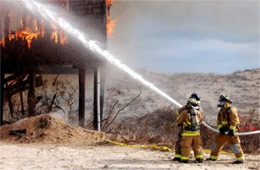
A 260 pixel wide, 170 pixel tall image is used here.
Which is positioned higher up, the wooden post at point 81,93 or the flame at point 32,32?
the flame at point 32,32

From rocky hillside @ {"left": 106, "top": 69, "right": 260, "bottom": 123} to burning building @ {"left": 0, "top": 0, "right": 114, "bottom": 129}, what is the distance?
1087 cm

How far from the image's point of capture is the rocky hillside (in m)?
31.1

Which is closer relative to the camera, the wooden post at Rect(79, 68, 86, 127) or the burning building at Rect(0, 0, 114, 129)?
the burning building at Rect(0, 0, 114, 129)

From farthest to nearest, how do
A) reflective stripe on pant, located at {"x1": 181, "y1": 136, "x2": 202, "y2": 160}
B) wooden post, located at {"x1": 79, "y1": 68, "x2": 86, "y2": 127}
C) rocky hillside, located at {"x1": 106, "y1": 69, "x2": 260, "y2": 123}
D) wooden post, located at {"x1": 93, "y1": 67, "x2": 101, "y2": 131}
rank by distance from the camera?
rocky hillside, located at {"x1": 106, "y1": 69, "x2": 260, "y2": 123} → wooden post, located at {"x1": 93, "y1": 67, "x2": 101, "y2": 131} → wooden post, located at {"x1": 79, "y1": 68, "x2": 86, "y2": 127} → reflective stripe on pant, located at {"x1": 181, "y1": 136, "x2": 202, "y2": 160}

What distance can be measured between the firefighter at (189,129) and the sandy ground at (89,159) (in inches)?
13.2

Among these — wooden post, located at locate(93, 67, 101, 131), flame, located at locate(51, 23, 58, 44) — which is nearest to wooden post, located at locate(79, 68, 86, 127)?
wooden post, located at locate(93, 67, 101, 131)

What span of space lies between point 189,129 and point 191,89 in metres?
26.9

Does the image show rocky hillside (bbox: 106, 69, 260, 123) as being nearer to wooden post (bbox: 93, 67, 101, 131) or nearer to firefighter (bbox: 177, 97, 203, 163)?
wooden post (bbox: 93, 67, 101, 131)

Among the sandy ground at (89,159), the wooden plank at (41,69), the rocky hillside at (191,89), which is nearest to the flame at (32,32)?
the wooden plank at (41,69)

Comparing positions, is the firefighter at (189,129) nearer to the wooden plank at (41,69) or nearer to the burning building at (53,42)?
the burning building at (53,42)

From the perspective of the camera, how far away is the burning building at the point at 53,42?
688 inches

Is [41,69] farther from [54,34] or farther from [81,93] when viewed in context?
[81,93]

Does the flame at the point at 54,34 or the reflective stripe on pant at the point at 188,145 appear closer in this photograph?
the reflective stripe on pant at the point at 188,145

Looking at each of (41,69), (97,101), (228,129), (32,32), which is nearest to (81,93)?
(97,101)
